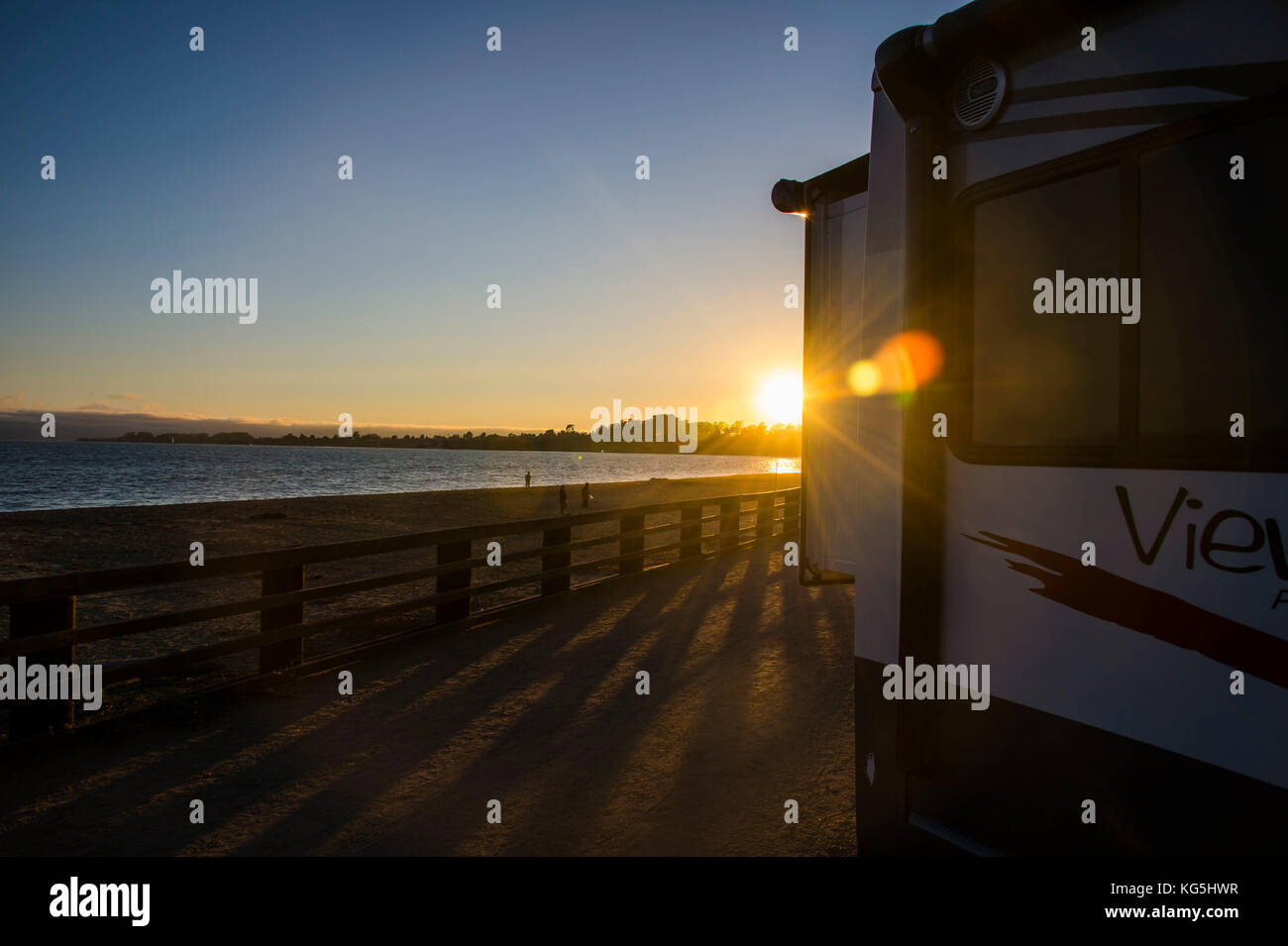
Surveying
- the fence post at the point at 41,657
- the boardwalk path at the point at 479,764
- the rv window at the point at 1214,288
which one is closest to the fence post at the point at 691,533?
the boardwalk path at the point at 479,764

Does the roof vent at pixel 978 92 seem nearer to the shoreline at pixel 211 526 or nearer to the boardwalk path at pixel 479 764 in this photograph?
the boardwalk path at pixel 479 764

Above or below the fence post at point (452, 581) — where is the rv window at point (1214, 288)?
above

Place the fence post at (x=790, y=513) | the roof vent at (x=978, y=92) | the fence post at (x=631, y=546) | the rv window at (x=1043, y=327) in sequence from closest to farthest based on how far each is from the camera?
1. the rv window at (x=1043, y=327)
2. the roof vent at (x=978, y=92)
3. the fence post at (x=631, y=546)
4. the fence post at (x=790, y=513)

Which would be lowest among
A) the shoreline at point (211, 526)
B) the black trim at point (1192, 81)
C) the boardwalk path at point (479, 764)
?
the shoreline at point (211, 526)

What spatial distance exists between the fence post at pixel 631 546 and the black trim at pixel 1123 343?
975cm

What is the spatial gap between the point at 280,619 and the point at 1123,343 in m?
6.48

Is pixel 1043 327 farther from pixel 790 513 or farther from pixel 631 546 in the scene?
pixel 790 513

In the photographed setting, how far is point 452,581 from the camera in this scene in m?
8.67

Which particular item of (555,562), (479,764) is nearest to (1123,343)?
(479,764)

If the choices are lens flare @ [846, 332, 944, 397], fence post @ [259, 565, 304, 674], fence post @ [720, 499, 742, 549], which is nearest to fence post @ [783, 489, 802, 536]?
fence post @ [720, 499, 742, 549]

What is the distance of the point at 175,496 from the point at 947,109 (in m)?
57.1

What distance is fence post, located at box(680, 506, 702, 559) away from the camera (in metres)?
14.5

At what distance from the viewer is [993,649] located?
270 centimetres

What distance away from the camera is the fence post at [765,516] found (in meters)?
18.2
